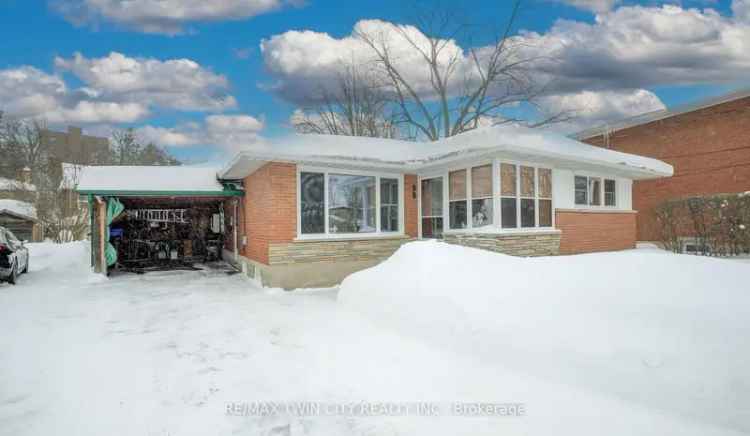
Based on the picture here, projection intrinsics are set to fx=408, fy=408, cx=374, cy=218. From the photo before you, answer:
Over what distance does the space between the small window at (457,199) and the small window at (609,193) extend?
16.5 ft

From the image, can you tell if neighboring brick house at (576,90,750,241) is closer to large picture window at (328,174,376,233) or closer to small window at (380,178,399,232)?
small window at (380,178,399,232)

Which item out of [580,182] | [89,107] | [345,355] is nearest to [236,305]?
[345,355]

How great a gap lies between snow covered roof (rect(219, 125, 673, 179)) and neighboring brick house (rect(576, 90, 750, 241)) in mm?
4649

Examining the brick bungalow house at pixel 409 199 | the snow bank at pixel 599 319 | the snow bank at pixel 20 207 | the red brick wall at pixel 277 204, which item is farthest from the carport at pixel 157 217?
the snow bank at pixel 20 207

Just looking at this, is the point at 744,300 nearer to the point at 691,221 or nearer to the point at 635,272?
the point at 635,272

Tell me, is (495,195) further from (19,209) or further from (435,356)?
(19,209)

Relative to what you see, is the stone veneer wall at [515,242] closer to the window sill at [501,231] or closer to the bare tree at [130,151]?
the window sill at [501,231]

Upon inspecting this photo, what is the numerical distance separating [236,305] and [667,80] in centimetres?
1659

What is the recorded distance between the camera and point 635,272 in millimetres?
5340

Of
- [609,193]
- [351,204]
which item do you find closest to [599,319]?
[351,204]

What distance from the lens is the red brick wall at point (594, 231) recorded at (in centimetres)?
1082

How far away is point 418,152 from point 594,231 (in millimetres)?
5472

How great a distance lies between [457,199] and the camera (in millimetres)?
10281

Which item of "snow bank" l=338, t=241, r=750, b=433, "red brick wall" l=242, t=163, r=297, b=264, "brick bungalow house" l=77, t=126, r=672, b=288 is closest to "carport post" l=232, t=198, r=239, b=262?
"brick bungalow house" l=77, t=126, r=672, b=288
